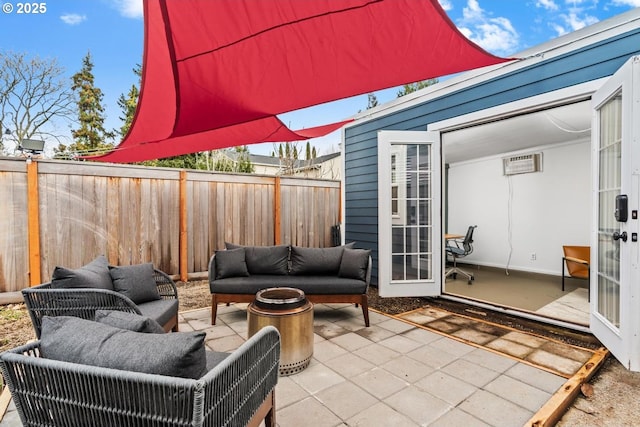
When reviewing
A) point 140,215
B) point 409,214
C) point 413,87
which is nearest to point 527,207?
→ point 409,214

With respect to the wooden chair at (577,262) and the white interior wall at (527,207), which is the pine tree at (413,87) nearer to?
the white interior wall at (527,207)

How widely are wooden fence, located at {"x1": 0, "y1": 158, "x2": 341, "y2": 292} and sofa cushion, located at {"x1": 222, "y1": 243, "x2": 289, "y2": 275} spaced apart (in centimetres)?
173

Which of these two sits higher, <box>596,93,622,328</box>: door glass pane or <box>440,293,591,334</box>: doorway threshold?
<box>596,93,622,328</box>: door glass pane


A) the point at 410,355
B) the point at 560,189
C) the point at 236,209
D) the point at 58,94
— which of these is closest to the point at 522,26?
the point at 560,189

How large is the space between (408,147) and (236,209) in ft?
9.95

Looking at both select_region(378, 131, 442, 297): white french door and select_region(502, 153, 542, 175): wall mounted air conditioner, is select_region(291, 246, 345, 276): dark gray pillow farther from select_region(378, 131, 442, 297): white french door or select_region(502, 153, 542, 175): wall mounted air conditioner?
select_region(502, 153, 542, 175): wall mounted air conditioner

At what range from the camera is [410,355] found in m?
2.68

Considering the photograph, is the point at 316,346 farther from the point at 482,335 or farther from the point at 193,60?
the point at 193,60

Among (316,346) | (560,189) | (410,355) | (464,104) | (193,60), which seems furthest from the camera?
(560,189)

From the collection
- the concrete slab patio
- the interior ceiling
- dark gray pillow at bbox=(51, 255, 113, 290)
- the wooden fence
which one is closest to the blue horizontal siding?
the interior ceiling

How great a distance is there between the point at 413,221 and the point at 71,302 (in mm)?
3556

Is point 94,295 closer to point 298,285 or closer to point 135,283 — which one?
point 135,283

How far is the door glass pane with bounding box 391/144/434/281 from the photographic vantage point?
4152 millimetres

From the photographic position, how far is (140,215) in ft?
15.6
